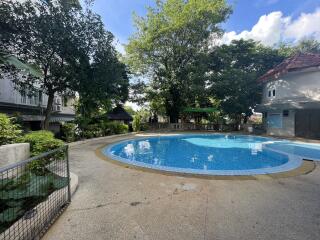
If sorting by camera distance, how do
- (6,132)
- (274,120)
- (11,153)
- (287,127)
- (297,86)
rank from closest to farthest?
(11,153) < (6,132) < (297,86) < (287,127) < (274,120)

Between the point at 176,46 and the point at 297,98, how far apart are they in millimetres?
15344

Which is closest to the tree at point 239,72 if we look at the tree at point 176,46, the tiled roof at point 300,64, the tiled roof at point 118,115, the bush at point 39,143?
the tree at point 176,46

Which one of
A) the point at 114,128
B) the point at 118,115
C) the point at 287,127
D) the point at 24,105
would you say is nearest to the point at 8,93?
the point at 24,105

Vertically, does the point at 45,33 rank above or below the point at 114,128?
above

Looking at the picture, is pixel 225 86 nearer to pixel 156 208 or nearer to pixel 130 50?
pixel 130 50

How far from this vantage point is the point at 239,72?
23.6 metres

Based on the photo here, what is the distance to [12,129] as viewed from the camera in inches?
241

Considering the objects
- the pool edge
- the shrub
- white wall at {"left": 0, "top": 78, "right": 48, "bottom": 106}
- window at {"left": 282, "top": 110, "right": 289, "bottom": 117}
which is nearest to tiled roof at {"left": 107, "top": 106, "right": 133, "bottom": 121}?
white wall at {"left": 0, "top": 78, "right": 48, "bottom": 106}

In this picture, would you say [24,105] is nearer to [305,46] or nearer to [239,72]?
[239,72]

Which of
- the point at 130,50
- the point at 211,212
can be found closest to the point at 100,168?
the point at 211,212

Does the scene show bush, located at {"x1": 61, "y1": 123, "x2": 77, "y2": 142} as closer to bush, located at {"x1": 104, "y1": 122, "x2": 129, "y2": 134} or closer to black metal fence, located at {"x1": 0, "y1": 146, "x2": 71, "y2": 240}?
bush, located at {"x1": 104, "y1": 122, "x2": 129, "y2": 134}

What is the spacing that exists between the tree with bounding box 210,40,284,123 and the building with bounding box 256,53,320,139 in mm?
3404

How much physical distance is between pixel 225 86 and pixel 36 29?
64.5 ft

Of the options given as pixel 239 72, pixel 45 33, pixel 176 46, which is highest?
pixel 176 46
